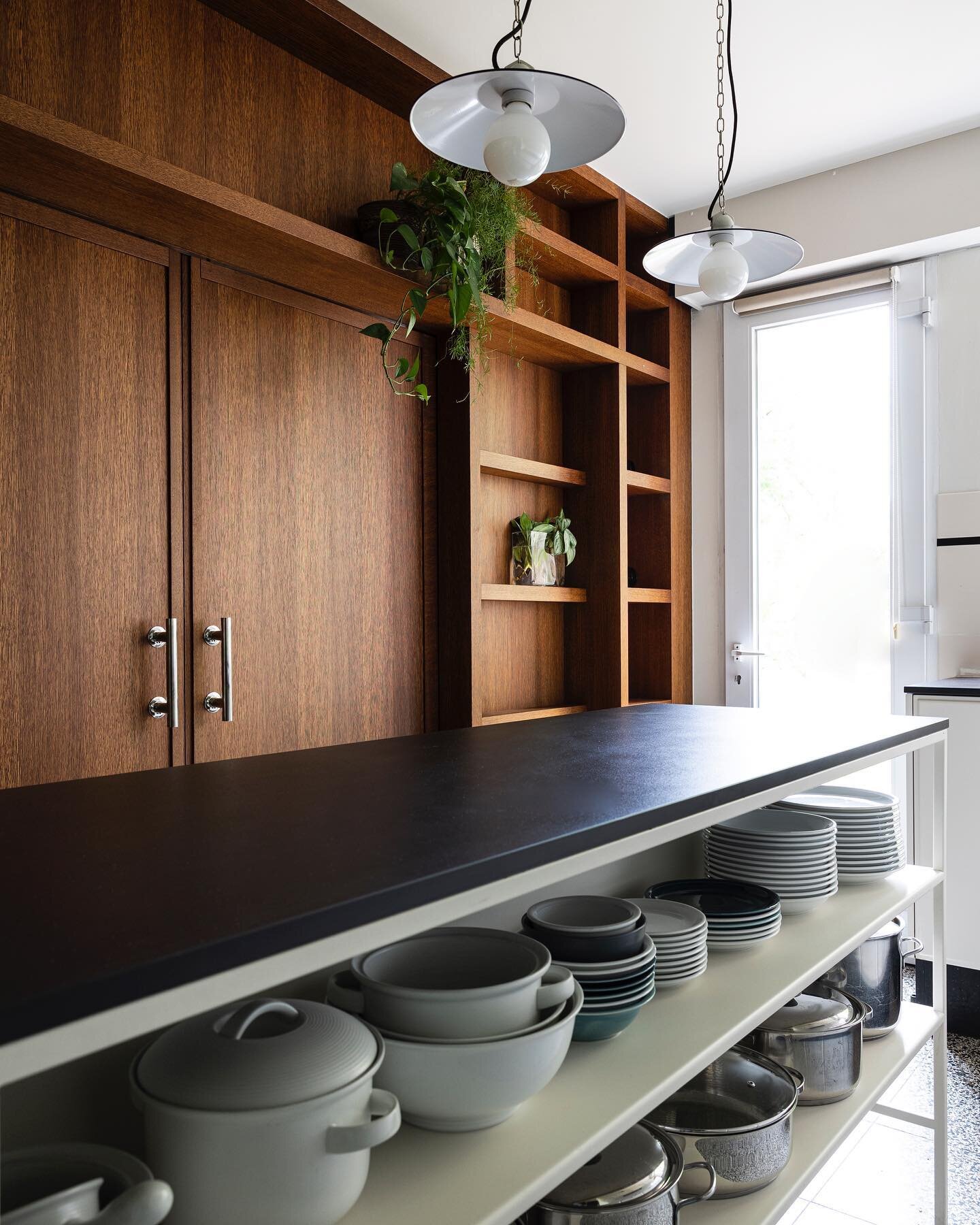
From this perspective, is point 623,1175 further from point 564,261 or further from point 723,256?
point 564,261

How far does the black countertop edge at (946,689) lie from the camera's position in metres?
2.97

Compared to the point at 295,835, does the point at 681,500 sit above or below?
above

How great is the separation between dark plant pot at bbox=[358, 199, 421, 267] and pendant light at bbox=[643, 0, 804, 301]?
29.9 inches

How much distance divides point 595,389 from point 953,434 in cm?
131

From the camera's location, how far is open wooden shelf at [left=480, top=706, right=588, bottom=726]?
131 inches

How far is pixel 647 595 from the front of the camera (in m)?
3.96

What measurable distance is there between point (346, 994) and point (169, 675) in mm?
1561

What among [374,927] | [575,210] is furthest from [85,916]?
[575,210]

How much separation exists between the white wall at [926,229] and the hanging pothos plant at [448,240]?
4.47 ft

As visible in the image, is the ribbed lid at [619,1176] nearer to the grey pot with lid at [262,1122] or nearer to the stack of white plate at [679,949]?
the stack of white plate at [679,949]

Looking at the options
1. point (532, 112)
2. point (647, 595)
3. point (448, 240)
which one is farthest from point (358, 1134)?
point (647, 595)

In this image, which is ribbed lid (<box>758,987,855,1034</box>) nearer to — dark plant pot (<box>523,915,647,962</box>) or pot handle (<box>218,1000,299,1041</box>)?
dark plant pot (<box>523,915,647,962</box>)

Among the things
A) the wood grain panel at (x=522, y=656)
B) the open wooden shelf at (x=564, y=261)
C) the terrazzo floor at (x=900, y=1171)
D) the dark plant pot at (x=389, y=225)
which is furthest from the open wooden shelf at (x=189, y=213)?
the terrazzo floor at (x=900, y=1171)

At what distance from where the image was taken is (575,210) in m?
3.86
